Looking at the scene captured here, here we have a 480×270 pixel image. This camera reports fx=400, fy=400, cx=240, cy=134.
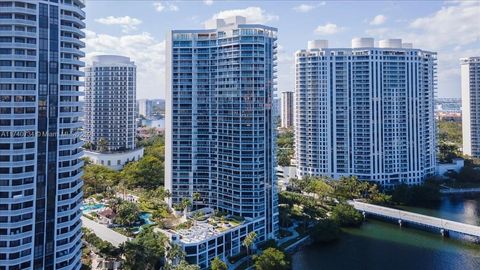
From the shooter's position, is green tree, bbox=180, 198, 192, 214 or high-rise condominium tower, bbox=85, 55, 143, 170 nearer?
green tree, bbox=180, 198, 192, 214

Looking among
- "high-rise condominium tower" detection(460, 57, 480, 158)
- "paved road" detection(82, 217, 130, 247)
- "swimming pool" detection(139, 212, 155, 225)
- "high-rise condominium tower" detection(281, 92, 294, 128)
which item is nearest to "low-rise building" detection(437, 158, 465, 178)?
"high-rise condominium tower" detection(460, 57, 480, 158)

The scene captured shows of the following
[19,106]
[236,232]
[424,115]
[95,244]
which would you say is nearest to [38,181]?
[19,106]

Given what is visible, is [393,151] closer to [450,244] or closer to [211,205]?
[450,244]

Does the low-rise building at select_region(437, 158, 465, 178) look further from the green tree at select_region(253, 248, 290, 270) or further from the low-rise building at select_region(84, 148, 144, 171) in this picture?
the low-rise building at select_region(84, 148, 144, 171)

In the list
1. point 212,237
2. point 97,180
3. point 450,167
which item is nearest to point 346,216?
point 212,237

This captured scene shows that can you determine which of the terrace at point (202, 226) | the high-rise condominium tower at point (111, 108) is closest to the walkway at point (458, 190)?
the terrace at point (202, 226)

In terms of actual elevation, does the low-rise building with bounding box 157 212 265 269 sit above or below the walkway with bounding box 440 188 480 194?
below

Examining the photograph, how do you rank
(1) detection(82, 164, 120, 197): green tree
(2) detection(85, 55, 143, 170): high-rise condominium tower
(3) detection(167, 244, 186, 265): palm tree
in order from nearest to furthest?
(3) detection(167, 244, 186, 265): palm tree < (1) detection(82, 164, 120, 197): green tree < (2) detection(85, 55, 143, 170): high-rise condominium tower

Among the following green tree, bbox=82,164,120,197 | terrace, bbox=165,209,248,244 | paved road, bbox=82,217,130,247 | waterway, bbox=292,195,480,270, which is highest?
green tree, bbox=82,164,120,197

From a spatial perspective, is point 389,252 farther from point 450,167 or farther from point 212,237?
point 450,167
